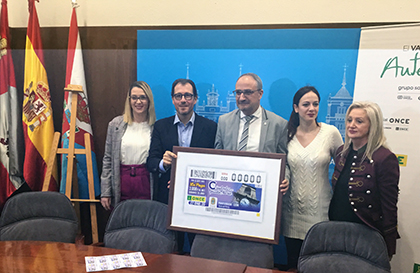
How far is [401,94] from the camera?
2271 millimetres

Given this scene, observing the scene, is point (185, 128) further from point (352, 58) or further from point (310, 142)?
point (352, 58)

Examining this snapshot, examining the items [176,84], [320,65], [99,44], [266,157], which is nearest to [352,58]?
[320,65]

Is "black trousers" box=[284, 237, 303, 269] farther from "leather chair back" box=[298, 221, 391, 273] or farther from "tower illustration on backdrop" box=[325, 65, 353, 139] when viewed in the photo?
"tower illustration on backdrop" box=[325, 65, 353, 139]

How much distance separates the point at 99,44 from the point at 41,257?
75.0 inches

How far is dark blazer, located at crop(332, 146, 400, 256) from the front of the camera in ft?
7.21

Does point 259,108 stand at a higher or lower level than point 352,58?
lower

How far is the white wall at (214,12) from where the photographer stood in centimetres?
234

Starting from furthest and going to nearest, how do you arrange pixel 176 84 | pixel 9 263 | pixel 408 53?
pixel 176 84 → pixel 408 53 → pixel 9 263

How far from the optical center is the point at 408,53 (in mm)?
2236

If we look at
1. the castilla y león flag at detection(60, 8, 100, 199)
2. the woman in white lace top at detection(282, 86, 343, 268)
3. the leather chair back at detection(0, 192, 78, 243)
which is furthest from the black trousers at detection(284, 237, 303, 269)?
the castilla y león flag at detection(60, 8, 100, 199)

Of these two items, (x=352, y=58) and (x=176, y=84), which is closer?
(x=352, y=58)

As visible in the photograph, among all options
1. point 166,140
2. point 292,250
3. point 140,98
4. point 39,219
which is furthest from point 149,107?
point 292,250

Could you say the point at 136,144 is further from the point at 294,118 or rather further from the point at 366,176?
the point at 366,176

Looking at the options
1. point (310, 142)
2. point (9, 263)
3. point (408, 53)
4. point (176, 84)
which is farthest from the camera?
point (176, 84)
